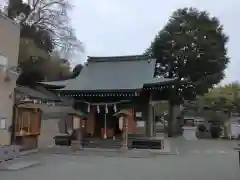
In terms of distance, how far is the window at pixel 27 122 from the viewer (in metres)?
16.1

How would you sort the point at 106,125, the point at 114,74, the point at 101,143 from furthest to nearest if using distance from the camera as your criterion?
the point at 114,74 → the point at 106,125 → the point at 101,143

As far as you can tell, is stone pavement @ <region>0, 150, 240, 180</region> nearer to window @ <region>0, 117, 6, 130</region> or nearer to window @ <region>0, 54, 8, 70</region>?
window @ <region>0, 117, 6, 130</region>

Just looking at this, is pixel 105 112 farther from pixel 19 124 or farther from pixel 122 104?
pixel 19 124

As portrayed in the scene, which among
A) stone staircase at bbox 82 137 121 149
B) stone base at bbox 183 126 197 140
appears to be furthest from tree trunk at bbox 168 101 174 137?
stone staircase at bbox 82 137 121 149

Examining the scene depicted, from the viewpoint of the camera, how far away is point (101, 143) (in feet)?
61.6

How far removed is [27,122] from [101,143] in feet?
15.2

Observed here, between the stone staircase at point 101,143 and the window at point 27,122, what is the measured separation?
326 cm

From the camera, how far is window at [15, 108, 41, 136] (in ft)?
52.9

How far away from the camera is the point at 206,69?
105ft

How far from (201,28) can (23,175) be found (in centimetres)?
2767

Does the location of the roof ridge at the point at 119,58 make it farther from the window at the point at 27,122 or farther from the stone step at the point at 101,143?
the window at the point at 27,122

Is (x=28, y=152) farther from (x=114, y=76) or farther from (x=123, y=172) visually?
(x=114, y=76)

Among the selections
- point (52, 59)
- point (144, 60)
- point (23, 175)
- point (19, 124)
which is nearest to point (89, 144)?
point (19, 124)

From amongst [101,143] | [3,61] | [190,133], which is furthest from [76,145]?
[190,133]
